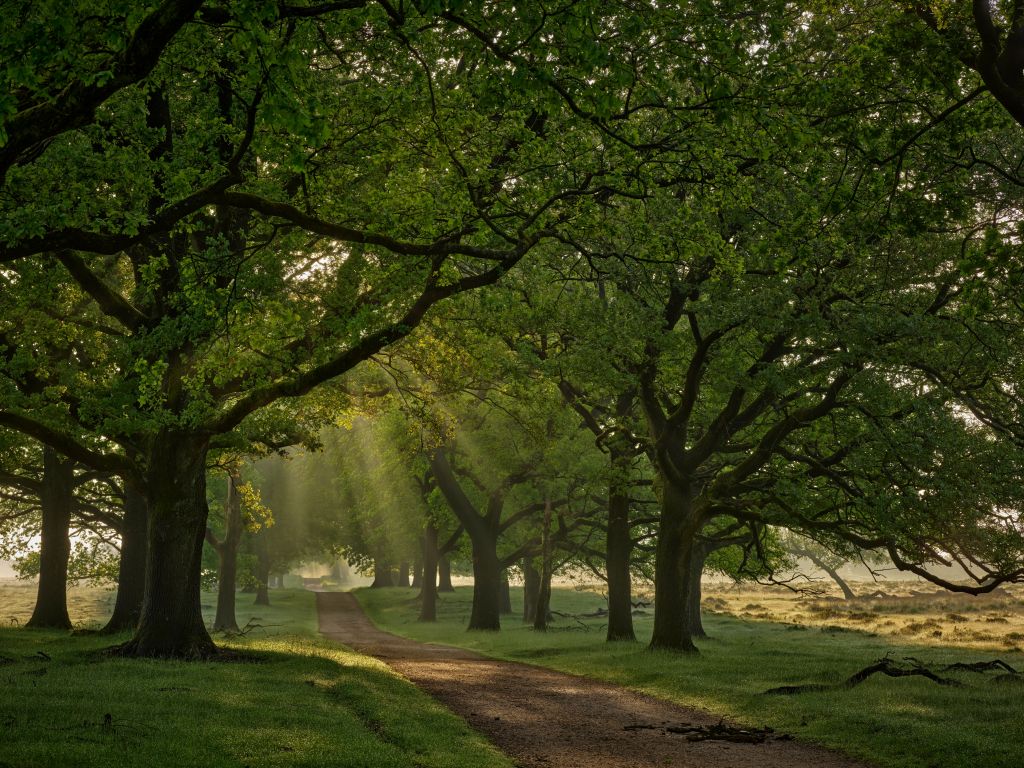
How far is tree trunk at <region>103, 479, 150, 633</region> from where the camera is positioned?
25.8 meters

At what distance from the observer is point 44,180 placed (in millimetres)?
12680

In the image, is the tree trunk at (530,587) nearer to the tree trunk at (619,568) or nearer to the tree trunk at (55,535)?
the tree trunk at (619,568)

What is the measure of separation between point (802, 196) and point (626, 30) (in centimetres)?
492

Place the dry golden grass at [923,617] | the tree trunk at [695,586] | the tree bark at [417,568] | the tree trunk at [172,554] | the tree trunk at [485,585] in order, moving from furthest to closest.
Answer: the tree bark at [417,568], the tree trunk at [485,585], the tree trunk at [695,586], the dry golden grass at [923,617], the tree trunk at [172,554]

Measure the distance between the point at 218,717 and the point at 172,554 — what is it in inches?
334

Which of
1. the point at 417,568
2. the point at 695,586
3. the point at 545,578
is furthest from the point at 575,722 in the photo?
the point at 417,568

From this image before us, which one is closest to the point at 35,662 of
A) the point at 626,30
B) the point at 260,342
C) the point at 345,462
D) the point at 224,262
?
the point at 260,342

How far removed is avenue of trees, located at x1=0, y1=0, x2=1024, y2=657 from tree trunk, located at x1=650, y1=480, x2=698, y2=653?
0.10m

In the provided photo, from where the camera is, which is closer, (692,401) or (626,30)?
(626,30)

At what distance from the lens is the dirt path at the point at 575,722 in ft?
35.1

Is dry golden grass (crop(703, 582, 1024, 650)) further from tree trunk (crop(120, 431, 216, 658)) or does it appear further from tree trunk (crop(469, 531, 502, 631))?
tree trunk (crop(120, 431, 216, 658))

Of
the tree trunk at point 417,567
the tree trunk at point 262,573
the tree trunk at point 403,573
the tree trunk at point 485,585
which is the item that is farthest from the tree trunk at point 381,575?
the tree trunk at point 485,585

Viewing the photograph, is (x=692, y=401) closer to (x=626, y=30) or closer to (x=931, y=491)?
(x=931, y=491)

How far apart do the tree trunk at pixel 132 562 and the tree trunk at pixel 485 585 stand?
15.7 metres
